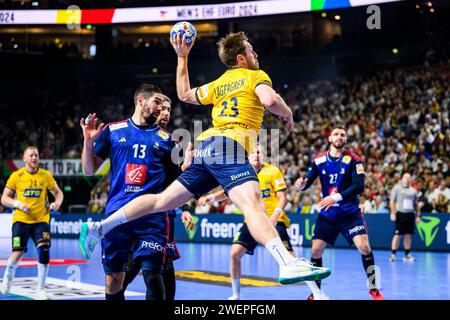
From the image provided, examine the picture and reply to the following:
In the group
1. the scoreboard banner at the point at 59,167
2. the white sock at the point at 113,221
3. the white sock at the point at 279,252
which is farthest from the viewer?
the scoreboard banner at the point at 59,167

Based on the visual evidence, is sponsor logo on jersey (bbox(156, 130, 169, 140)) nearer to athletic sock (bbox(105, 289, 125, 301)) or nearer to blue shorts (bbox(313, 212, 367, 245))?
athletic sock (bbox(105, 289, 125, 301))

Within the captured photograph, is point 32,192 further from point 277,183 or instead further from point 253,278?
point 253,278

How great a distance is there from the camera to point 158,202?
657cm

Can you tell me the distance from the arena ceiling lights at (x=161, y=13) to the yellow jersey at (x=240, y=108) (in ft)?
69.7

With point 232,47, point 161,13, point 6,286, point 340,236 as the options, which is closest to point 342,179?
point 232,47

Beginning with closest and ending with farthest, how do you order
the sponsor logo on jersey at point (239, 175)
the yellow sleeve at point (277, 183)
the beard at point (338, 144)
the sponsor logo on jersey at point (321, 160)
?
1. the sponsor logo on jersey at point (239, 175)
2. the beard at point (338, 144)
3. the sponsor logo on jersey at point (321, 160)
4. the yellow sleeve at point (277, 183)

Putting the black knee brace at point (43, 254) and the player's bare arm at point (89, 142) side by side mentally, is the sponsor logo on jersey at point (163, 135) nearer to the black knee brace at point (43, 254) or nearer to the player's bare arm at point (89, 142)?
the player's bare arm at point (89, 142)

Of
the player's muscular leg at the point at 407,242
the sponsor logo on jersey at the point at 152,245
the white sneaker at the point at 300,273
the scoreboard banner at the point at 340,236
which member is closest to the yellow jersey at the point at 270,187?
the sponsor logo on jersey at the point at 152,245

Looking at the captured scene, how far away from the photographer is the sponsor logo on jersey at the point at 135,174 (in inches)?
274

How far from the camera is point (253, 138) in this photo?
21.8 ft

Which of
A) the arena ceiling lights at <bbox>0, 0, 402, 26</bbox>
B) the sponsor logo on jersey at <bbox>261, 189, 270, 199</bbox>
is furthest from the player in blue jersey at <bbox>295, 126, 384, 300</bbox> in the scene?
the arena ceiling lights at <bbox>0, 0, 402, 26</bbox>

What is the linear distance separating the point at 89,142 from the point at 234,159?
5.39 feet

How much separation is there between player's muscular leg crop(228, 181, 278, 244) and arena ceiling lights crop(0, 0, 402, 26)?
21895mm

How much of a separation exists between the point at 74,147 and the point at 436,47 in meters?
18.2
